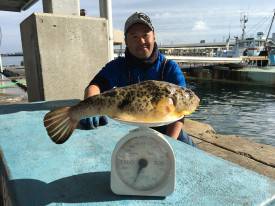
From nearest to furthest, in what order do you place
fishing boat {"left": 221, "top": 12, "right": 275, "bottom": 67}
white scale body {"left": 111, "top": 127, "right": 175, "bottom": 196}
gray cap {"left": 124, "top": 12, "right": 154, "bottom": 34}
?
white scale body {"left": 111, "top": 127, "right": 175, "bottom": 196} → gray cap {"left": 124, "top": 12, "right": 154, "bottom": 34} → fishing boat {"left": 221, "top": 12, "right": 275, "bottom": 67}

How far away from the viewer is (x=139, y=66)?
3.29m

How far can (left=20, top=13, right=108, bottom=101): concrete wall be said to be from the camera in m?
5.58

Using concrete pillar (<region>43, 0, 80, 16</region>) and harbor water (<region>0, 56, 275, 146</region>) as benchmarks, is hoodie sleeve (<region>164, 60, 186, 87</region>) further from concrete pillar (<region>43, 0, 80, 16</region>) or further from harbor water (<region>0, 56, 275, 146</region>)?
harbor water (<region>0, 56, 275, 146</region>)

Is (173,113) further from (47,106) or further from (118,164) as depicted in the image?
(47,106)

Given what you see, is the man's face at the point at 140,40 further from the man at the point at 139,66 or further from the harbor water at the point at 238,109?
the harbor water at the point at 238,109

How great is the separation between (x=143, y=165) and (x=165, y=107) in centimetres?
49

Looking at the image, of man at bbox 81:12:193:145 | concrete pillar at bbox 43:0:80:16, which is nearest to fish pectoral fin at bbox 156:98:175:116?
man at bbox 81:12:193:145

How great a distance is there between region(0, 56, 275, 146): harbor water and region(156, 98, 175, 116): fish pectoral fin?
10.0 metres

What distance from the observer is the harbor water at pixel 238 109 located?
1539 cm

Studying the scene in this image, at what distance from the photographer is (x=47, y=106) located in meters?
4.84

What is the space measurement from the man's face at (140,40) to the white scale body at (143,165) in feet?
3.62

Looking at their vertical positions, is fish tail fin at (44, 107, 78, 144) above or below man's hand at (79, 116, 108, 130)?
above

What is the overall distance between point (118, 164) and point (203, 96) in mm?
29735

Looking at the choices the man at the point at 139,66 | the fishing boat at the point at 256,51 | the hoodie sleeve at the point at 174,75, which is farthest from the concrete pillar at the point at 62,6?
the fishing boat at the point at 256,51
